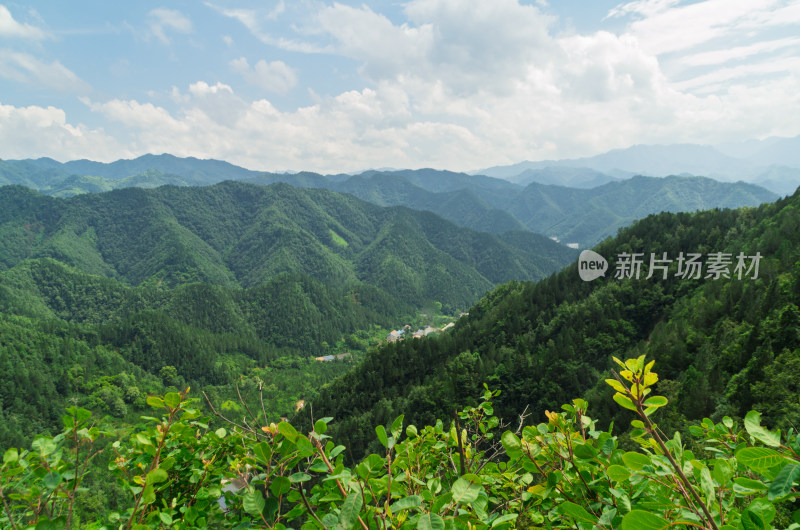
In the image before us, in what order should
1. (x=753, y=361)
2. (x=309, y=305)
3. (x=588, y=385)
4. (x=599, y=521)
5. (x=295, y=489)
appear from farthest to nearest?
(x=309, y=305) → (x=588, y=385) → (x=753, y=361) → (x=295, y=489) → (x=599, y=521)

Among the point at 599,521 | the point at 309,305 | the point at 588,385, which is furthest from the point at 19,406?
the point at 599,521

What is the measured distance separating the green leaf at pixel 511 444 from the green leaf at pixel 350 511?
1399 mm

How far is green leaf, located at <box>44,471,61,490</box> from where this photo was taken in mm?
2760

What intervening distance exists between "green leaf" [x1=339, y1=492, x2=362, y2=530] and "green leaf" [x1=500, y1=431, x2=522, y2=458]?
4.59 feet

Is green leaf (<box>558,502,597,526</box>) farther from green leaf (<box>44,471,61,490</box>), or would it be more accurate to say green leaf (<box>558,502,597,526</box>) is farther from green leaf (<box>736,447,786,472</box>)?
green leaf (<box>44,471,61,490</box>)

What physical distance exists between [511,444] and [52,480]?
358 cm

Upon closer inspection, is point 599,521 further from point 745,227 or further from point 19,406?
point 19,406

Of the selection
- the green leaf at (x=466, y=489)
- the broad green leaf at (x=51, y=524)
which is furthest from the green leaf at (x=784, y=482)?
the broad green leaf at (x=51, y=524)

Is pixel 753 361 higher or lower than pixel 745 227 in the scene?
lower

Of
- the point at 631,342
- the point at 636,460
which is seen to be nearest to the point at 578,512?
the point at 636,460

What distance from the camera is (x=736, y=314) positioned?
114ft

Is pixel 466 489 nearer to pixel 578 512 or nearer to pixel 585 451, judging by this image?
pixel 578 512

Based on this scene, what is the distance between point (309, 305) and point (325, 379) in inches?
1905

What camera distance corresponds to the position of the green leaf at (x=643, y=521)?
1.86 m
